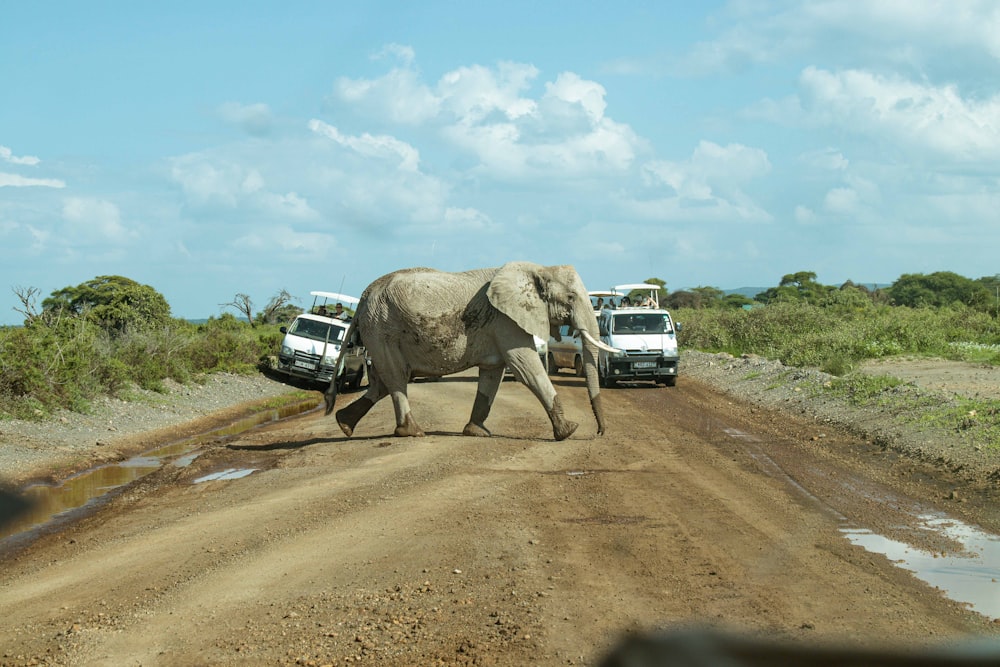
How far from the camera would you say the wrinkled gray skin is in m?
15.9

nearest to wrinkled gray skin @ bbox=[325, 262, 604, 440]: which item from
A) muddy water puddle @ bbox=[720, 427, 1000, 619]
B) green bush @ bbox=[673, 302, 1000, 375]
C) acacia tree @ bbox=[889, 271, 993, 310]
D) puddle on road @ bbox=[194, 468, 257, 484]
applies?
puddle on road @ bbox=[194, 468, 257, 484]

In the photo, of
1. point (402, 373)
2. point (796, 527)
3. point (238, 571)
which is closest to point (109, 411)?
point (402, 373)

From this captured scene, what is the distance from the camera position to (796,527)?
9344mm

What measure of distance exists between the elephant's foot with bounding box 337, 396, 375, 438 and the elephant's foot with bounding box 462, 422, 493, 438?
6.08ft

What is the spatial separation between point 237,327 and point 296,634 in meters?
39.0

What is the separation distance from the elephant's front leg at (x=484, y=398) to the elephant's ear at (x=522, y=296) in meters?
1.05

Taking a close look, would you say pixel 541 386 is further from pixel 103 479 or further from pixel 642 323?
pixel 642 323

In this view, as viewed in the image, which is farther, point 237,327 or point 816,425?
point 237,327

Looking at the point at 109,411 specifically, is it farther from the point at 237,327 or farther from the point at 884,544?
the point at 237,327

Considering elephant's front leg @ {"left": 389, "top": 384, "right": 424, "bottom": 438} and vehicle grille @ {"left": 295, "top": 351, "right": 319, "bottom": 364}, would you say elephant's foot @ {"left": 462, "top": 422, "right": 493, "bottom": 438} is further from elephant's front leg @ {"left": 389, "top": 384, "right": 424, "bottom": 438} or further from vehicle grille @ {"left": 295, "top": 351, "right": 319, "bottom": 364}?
vehicle grille @ {"left": 295, "top": 351, "right": 319, "bottom": 364}

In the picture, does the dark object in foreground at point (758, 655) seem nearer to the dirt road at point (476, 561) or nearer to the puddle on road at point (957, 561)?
the dirt road at point (476, 561)

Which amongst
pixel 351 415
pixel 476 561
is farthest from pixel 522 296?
pixel 476 561

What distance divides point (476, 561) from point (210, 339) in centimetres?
3057

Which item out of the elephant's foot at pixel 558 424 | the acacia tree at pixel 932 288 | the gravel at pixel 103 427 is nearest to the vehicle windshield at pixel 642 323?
the gravel at pixel 103 427
